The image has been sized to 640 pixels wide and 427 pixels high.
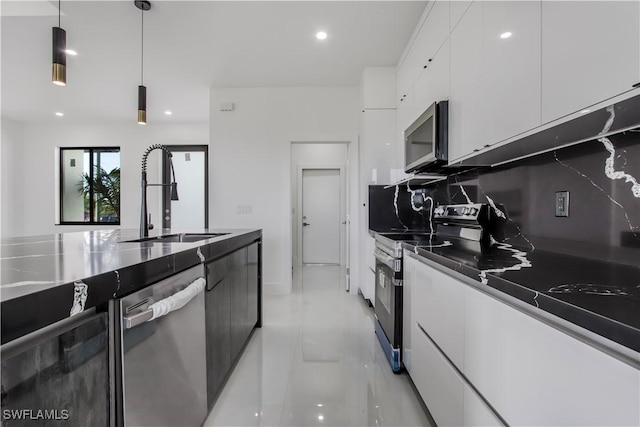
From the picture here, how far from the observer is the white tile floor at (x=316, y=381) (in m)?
1.54

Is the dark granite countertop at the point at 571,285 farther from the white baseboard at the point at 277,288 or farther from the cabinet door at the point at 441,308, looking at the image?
the white baseboard at the point at 277,288

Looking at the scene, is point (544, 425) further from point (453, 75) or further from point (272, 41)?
point (272, 41)

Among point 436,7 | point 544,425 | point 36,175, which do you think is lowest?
point 544,425

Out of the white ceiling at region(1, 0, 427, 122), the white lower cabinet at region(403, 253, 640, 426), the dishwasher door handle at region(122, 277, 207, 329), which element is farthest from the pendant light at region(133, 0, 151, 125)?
the white lower cabinet at region(403, 253, 640, 426)

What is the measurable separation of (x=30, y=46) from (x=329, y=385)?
428 cm

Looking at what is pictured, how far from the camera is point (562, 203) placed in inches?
50.4

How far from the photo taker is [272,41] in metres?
2.91

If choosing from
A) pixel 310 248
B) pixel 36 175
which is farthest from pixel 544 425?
pixel 36 175

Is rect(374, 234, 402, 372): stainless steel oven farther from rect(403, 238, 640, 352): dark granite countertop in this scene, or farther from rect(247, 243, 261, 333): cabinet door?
rect(247, 243, 261, 333): cabinet door

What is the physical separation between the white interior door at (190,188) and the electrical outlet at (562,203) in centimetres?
543

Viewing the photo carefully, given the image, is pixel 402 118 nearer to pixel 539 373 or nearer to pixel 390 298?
pixel 390 298

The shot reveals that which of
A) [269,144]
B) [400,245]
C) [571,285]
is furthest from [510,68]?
[269,144]

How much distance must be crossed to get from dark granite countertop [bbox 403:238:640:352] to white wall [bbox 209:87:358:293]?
117 inches

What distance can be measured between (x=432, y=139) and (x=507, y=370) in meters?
1.47
